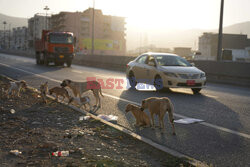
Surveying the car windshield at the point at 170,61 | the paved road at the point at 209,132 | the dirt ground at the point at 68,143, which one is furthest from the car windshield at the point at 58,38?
the dirt ground at the point at 68,143

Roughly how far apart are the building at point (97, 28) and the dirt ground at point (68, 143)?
4933 inches

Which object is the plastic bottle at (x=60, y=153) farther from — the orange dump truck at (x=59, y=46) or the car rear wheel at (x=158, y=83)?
the orange dump truck at (x=59, y=46)

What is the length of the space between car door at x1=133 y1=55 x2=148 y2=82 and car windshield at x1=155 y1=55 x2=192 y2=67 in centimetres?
78

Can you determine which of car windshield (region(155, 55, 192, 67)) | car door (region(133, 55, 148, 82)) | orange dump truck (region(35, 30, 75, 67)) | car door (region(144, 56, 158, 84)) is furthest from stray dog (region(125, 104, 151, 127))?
orange dump truck (region(35, 30, 75, 67))

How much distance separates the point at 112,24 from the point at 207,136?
141189 millimetres

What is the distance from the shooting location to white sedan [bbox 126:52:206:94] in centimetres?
1211

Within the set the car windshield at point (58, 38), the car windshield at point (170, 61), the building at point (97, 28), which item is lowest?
the car windshield at point (170, 61)

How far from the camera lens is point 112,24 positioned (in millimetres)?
144250

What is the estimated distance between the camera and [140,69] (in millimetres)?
13945

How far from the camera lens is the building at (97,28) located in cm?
13512

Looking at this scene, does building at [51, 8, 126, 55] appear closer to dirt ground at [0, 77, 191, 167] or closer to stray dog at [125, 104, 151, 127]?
dirt ground at [0, 77, 191, 167]

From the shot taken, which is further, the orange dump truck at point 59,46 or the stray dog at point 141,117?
the orange dump truck at point 59,46

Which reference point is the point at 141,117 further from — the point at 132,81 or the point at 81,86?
the point at 132,81

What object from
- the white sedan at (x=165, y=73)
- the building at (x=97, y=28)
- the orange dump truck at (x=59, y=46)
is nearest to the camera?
the white sedan at (x=165, y=73)
